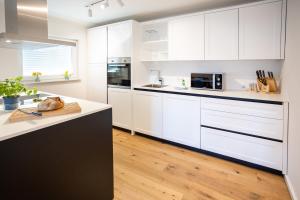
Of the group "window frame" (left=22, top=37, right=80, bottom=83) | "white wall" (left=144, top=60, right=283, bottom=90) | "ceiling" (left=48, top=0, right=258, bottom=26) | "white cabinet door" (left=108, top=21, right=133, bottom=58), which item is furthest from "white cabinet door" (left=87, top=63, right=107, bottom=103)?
"white wall" (left=144, top=60, right=283, bottom=90)

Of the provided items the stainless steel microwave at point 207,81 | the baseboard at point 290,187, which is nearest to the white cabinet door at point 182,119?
the stainless steel microwave at point 207,81

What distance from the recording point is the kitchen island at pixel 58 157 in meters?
1.11

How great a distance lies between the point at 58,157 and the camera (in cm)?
136

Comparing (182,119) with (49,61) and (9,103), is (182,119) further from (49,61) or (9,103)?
(49,61)

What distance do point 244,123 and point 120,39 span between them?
2586mm

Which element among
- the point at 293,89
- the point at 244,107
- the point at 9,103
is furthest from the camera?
the point at 244,107

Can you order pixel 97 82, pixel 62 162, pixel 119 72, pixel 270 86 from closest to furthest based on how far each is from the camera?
pixel 62 162 < pixel 270 86 < pixel 119 72 < pixel 97 82

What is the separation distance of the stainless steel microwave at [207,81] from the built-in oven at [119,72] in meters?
1.21

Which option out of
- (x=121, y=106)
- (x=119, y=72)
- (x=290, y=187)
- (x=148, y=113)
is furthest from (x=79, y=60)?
(x=290, y=187)

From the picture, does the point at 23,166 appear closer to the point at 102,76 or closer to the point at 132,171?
the point at 132,171

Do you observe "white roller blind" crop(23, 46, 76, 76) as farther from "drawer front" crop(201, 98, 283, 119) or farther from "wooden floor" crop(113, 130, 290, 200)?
"drawer front" crop(201, 98, 283, 119)

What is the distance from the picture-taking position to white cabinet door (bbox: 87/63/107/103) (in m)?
3.99

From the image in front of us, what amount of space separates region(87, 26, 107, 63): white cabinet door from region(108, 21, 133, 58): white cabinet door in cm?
15

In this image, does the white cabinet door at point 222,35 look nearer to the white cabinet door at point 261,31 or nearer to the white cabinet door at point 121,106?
the white cabinet door at point 261,31
